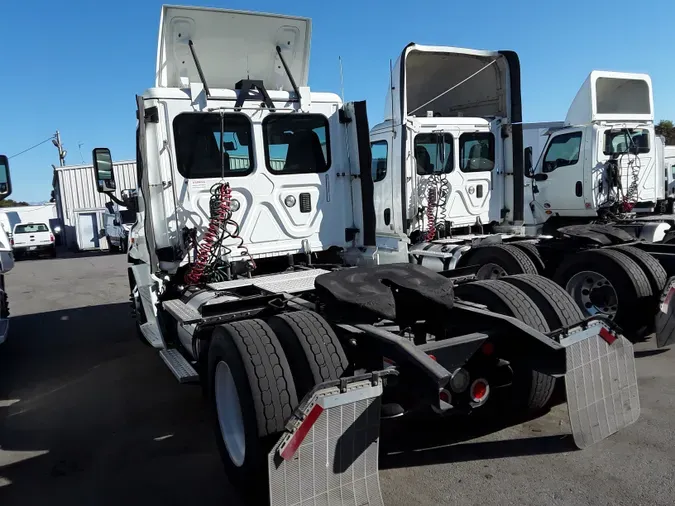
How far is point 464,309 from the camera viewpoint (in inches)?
149

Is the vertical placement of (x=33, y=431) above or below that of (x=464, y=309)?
below

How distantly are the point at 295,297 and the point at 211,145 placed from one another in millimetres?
2036

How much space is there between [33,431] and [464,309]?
3.70 metres

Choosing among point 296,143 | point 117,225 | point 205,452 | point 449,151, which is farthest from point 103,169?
point 117,225

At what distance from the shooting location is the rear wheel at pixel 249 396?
117 inches

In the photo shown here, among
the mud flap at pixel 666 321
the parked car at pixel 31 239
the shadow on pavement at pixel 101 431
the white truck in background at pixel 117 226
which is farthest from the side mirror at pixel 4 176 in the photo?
the parked car at pixel 31 239

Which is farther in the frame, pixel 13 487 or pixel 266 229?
pixel 266 229

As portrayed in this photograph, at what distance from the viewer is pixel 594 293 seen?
20.3 feet

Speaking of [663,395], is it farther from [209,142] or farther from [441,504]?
[209,142]

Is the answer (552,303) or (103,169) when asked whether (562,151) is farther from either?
(103,169)

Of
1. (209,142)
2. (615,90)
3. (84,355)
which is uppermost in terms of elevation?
(615,90)

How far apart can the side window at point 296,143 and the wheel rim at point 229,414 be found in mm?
2685

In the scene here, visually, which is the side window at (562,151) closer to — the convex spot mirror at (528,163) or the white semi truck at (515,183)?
the white semi truck at (515,183)

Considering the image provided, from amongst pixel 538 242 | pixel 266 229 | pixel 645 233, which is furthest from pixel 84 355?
pixel 645 233
